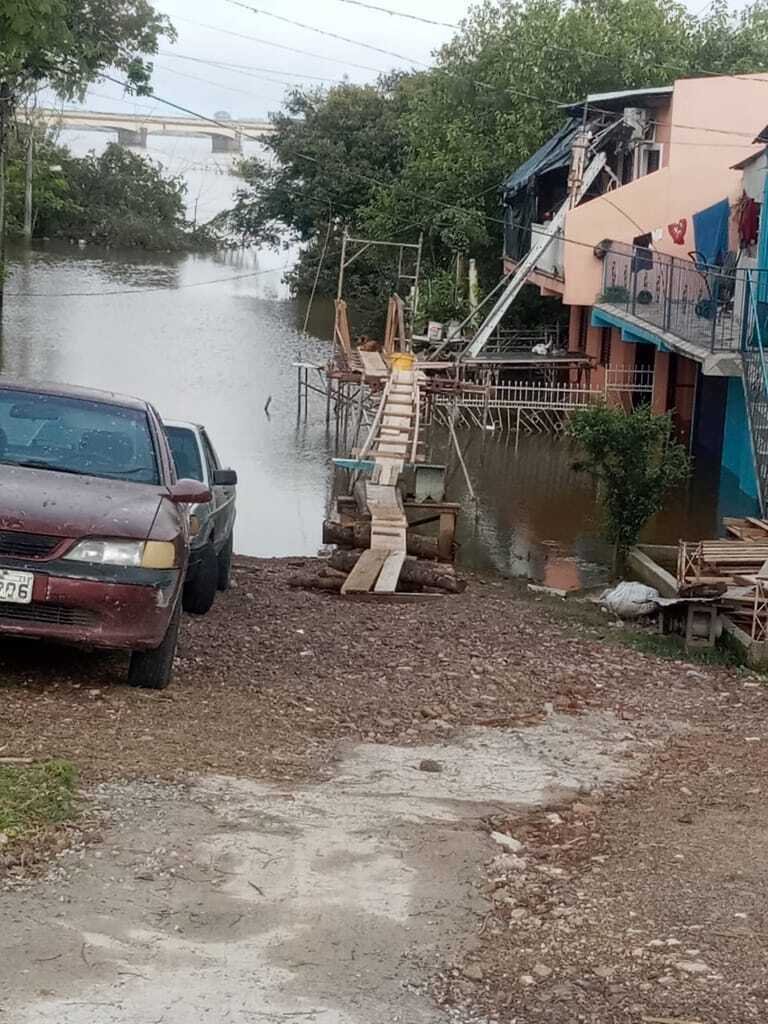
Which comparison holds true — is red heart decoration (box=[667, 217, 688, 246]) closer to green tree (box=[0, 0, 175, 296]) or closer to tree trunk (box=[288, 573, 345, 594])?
green tree (box=[0, 0, 175, 296])

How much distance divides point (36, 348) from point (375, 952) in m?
41.9

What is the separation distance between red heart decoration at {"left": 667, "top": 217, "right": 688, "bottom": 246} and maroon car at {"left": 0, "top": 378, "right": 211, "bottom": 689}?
87.2ft

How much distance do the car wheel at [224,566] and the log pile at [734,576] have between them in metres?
4.14

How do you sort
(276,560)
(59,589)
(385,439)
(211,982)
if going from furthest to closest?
(385,439), (276,560), (59,589), (211,982)

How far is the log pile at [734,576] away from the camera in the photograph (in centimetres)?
1227

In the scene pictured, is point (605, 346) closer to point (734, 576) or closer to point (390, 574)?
point (390, 574)

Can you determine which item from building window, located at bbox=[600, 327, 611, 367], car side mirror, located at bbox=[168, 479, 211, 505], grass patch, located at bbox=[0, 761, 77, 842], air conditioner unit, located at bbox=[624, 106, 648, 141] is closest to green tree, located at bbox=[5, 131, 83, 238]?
building window, located at bbox=[600, 327, 611, 367]

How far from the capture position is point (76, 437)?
29.0 feet

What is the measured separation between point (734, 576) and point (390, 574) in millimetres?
3607

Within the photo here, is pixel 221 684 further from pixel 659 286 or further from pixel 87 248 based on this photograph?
pixel 87 248

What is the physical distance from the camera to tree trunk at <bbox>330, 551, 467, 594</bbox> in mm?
15742

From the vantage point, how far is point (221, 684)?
28.1 ft

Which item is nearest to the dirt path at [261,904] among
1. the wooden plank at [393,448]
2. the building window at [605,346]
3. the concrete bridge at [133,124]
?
the wooden plank at [393,448]

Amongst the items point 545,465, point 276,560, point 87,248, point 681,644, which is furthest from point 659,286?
point 87,248
